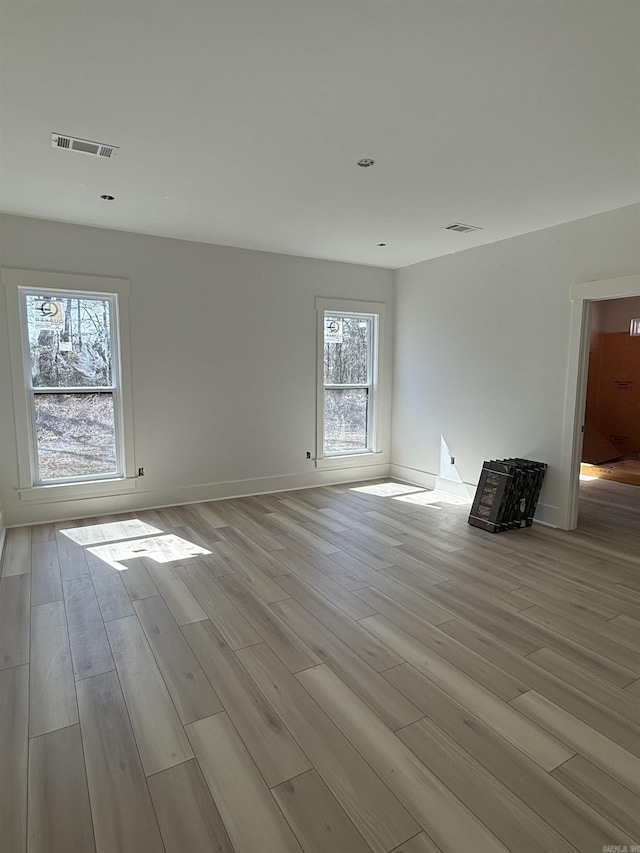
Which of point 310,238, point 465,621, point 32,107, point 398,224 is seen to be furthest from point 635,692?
point 310,238

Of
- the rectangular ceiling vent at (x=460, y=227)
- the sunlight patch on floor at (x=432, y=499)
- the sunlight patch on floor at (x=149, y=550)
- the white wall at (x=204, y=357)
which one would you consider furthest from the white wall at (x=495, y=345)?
the sunlight patch on floor at (x=149, y=550)

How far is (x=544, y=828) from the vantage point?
1.51 meters

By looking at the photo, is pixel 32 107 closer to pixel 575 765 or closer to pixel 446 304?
pixel 575 765

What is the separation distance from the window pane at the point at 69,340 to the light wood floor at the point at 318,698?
1.60 meters

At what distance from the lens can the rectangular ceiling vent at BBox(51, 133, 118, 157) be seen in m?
2.71

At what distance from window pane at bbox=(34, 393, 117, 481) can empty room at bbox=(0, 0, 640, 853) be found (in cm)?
3

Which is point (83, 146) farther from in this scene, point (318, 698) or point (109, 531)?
point (318, 698)

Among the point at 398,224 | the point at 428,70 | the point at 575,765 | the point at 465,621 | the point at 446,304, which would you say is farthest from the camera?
the point at 446,304

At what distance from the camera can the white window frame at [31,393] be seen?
A: 421cm

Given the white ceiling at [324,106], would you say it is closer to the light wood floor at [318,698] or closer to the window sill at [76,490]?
the window sill at [76,490]

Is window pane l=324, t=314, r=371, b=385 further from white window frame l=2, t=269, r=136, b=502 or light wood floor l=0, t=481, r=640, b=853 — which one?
light wood floor l=0, t=481, r=640, b=853

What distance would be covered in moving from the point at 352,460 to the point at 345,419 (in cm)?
55

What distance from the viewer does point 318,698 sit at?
2113 millimetres

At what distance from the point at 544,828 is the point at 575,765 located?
0.34 meters
